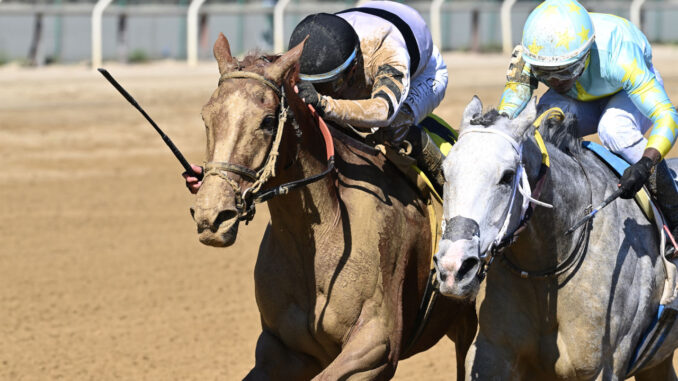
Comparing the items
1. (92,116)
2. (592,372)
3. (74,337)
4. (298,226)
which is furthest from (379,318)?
(92,116)

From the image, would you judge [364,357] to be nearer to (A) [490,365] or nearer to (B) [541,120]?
(A) [490,365]

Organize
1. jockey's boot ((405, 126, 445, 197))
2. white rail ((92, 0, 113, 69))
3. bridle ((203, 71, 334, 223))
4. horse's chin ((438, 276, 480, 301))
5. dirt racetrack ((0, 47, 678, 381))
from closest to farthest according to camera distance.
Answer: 1. horse's chin ((438, 276, 480, 301))
2. bridle ((203, 71, 334, 223))
3. jockey's boot ((405, 126, 445, 197))
4. dirt racetrack ((0, 47, 678, 381))
5. white rail ((92, 0, 113, 69))

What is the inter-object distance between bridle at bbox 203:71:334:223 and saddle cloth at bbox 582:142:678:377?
1.41 m

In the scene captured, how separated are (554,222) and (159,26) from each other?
16.2 metres

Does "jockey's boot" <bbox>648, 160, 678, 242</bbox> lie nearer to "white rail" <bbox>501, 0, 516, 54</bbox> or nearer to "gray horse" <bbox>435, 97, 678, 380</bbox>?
"gray horse" <bbox>435, 97, 678, 380</bbox>

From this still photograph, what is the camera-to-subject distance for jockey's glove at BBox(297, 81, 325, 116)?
14.2 feet

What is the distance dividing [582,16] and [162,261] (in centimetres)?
585

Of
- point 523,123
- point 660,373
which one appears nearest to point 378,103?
point 523,123

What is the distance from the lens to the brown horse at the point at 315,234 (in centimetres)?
415

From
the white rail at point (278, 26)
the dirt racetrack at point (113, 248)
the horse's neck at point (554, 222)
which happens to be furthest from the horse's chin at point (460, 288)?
the white rail at point (278, 26)

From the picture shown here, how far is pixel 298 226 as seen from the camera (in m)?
4.58

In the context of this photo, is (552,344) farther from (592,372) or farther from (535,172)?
(535,172)

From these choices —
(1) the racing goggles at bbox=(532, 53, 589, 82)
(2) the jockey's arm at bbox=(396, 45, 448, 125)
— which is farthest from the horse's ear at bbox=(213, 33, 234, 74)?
(1) the racing goggles at bbox=(532, 53, 589, 82)

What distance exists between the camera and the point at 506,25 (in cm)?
2241
